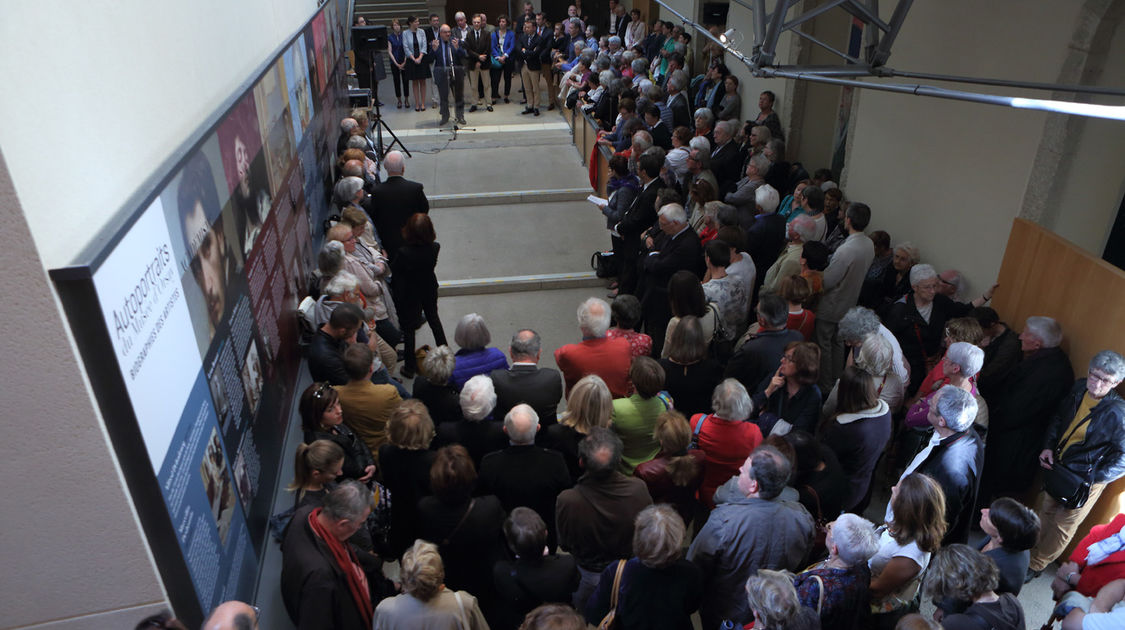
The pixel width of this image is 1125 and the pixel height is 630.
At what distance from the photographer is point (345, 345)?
14.8ft

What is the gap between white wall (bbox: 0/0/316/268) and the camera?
195 cm

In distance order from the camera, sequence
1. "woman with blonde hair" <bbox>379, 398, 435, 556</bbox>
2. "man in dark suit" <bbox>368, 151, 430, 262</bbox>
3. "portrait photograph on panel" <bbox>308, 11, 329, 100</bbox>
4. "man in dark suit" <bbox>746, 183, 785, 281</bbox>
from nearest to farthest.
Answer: "woman with blonde hair" <bbox>379, 398, 435, 556</bbox> < "man in dark suit" <bbox>746, 183, 785, 281</bbox> < "man in dark suit" <bbox>368, 151, 430, 262</bbox> < "portrait photograph on panel" <bbox>308, 11, 329, 100</bbox>

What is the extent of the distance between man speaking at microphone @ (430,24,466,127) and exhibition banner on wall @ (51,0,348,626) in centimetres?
883

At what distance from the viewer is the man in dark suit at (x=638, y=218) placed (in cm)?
702

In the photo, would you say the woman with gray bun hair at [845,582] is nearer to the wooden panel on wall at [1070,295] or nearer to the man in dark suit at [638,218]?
the wooden panel on wall at [1070,295]

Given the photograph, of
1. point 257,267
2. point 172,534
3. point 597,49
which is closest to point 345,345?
point 257,267

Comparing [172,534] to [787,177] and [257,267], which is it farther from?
[787,177]

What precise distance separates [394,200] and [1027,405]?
5375mm

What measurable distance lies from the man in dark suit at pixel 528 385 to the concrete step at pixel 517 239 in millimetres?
4004

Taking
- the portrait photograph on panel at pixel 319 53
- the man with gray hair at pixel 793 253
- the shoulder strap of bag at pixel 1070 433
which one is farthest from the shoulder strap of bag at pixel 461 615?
the portrait photograph on panel at pixel 319 53

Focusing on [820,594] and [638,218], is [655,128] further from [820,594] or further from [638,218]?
[820,594]

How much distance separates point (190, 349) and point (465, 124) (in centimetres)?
1213

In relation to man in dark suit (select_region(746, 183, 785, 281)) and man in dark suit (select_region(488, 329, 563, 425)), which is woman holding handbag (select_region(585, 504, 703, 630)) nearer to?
man in dark suit (select_region(488, 329, 563, 425))

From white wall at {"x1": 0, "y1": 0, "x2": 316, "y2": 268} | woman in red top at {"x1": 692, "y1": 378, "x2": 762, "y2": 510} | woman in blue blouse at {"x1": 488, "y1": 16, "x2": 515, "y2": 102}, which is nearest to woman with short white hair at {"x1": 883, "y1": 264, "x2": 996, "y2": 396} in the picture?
woman in red top at {"x1": 692, "y1": 378, "x2": 762, "y2": 510}
